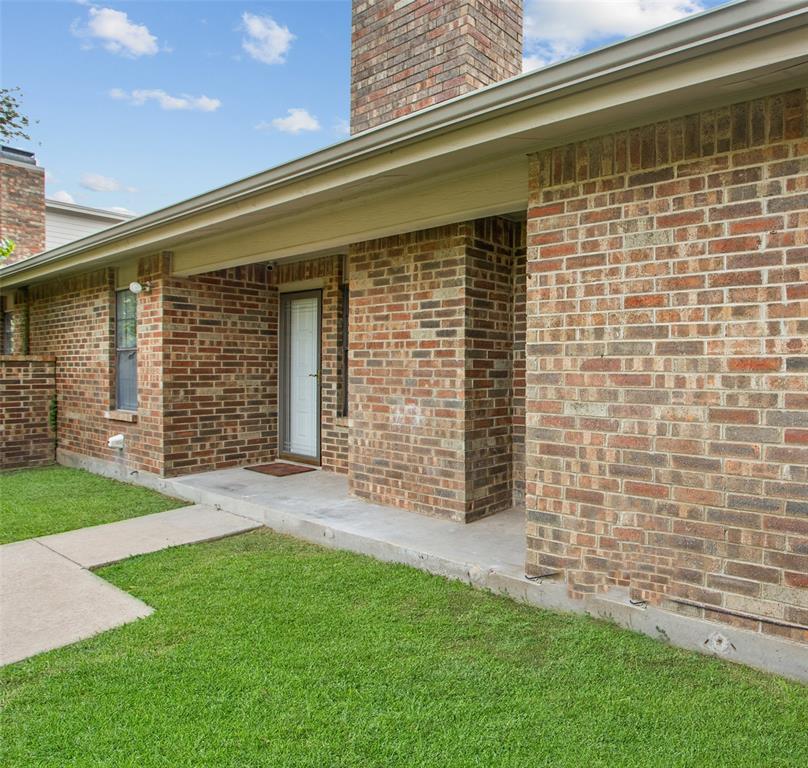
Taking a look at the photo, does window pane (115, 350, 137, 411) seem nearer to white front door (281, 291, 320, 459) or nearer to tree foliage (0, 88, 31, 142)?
white front door (281, 291, 320, 459)

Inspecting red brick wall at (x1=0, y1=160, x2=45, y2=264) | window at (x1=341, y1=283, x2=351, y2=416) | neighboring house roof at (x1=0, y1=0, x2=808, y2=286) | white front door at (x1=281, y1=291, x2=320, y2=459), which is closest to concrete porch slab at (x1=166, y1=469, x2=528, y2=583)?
window at (x1=341, y1=283, x2=351, y2=416)

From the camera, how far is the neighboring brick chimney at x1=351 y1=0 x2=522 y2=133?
6113 mm

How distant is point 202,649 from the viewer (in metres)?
2.95

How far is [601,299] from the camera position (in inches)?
124

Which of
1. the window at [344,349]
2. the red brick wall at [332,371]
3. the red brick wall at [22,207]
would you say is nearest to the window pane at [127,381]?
the red brick wall at [332,371]

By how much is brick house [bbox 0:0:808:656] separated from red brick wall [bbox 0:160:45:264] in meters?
9.85

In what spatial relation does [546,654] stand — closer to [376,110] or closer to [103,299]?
[376,110]

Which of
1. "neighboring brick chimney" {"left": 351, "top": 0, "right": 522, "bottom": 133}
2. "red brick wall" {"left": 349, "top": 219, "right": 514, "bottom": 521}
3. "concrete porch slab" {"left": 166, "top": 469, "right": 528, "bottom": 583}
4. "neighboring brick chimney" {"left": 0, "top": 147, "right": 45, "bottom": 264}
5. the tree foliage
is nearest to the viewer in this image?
"concrete porch slab" {"left": 166, "top": 469, "right": 528, "bottom": 583}

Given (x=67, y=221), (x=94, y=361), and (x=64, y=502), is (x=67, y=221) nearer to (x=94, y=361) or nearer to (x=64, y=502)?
(x=94, y=361)

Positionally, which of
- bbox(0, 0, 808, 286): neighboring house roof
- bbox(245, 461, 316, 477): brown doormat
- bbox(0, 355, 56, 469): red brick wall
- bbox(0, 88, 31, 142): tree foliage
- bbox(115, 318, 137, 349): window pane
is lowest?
bbox(245, 461, 316, 477): brown doormat

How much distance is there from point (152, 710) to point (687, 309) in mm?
2932

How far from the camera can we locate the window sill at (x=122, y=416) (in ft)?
23.4

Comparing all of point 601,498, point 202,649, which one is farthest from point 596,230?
point 202,649

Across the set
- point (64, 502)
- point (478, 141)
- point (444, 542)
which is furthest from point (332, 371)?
point (478, 141)
